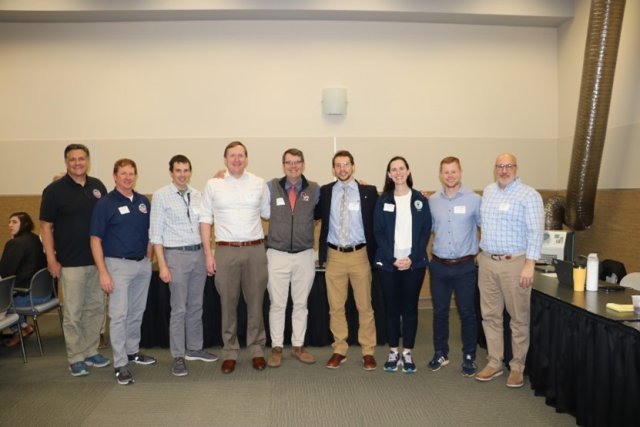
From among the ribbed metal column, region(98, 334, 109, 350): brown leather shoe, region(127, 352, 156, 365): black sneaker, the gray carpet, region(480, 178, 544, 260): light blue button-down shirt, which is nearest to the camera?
the gray carpet

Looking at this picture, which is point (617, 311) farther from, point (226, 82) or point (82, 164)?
point (226, 82)

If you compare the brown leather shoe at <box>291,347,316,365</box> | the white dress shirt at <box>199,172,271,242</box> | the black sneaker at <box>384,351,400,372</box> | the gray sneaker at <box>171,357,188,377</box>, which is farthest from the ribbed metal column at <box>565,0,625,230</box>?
the gray sneaker at <box>171,357,188,377</box>

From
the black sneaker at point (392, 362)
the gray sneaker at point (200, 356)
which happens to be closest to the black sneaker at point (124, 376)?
the gray sneaker at point (200, 356)

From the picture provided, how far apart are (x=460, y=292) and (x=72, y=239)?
2.80 meters

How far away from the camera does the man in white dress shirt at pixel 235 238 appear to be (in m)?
3.61

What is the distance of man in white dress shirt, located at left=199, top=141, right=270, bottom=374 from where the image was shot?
3.61 m

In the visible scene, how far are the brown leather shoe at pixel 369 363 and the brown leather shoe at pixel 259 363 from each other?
746mm

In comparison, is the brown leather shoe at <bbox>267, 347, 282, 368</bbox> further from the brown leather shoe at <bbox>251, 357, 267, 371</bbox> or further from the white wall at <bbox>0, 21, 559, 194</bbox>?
the white wall at <bbox>0, 21, 559, 194</bbox>

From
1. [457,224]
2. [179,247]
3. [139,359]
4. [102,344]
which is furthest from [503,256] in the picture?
[102,344]

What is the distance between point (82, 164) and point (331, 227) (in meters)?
1.86

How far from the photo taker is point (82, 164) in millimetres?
3654

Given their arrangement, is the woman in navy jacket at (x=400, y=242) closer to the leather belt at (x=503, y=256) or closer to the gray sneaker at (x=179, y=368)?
the leather belt at (x=503, y=256)

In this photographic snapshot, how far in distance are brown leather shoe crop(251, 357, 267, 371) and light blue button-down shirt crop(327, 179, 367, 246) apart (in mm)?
1027

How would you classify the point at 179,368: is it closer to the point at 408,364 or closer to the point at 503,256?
the point at 408,364
